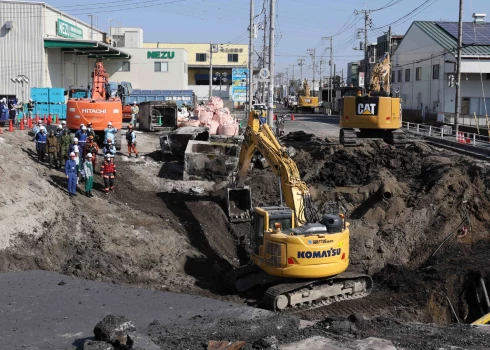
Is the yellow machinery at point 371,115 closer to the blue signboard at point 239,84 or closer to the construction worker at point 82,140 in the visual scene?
the construction worker at point 82,140

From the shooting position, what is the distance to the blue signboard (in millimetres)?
53728

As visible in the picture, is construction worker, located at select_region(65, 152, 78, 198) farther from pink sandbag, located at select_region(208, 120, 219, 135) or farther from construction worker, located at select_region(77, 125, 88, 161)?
pink sandbag, located at select_region(208, 120, 219, 135)

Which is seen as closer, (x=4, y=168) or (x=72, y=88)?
(x=4, y=168)

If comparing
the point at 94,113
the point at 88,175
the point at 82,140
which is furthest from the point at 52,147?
the point at 94,113

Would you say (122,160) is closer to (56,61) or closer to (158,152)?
(158,152)

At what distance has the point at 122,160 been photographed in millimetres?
29625

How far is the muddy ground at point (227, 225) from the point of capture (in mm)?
17125

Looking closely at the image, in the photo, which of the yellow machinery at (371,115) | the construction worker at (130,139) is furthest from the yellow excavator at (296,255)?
the yellow machinery at (371,115)

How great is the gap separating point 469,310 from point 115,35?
2840 inches

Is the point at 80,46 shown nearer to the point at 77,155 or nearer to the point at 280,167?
the point at 77,155

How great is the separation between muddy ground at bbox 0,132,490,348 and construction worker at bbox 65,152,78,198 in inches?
12.8

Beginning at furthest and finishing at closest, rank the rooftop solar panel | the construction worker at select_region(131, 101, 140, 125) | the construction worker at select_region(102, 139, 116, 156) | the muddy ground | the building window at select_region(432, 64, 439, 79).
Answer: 1. the building window at select_region(432, 64, 439, 79)
2. the rooftop solar panel
3. the construction worker at select_region(131, 101, 140, 125)
4. the construction worker at select_region(102, 139, 116, 156)
5. the muddy ground

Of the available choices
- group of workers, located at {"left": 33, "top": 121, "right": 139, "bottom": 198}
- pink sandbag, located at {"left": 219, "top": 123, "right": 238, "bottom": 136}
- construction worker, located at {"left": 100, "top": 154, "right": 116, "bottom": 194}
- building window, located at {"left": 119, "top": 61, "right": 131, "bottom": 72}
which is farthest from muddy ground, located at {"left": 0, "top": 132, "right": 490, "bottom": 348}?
building window, located at {"left": 119, "top": 61, "right": 131, "bottom": 72}

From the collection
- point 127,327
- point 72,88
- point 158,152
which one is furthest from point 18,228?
point 72,88
